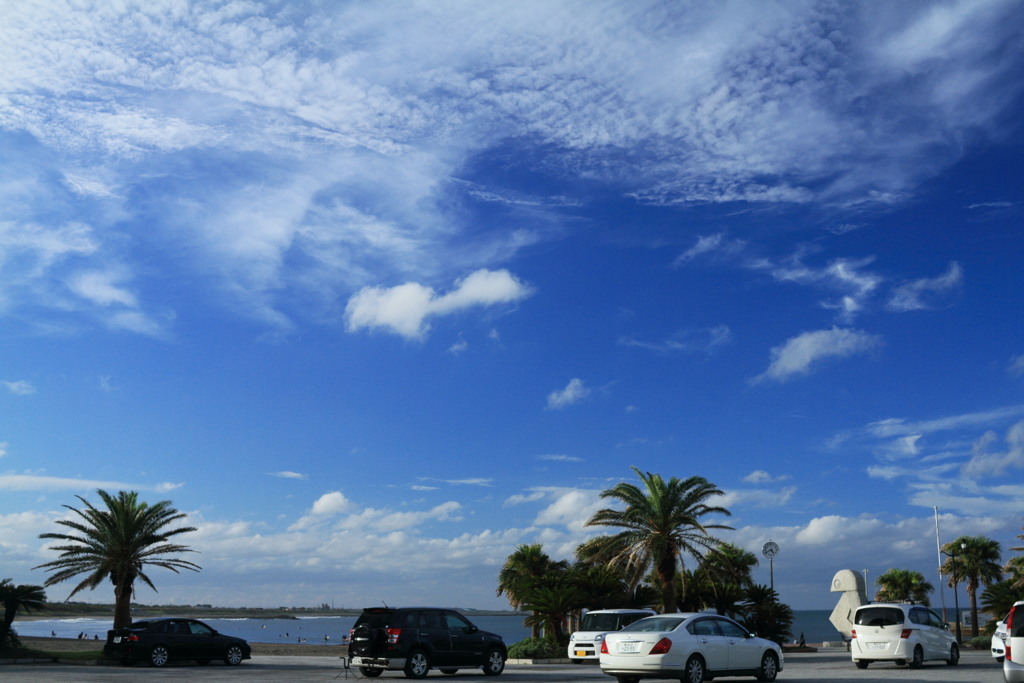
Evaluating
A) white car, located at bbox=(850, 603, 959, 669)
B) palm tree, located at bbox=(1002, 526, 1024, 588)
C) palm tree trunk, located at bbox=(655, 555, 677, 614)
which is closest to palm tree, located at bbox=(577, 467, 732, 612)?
palm tree trunk, located at bbox=(655, 555, 677, 614)

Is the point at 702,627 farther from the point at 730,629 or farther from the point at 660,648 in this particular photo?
the point at 660,648

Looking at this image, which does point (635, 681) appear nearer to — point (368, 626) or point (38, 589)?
point (368, 626)

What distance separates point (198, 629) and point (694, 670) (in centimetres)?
1741

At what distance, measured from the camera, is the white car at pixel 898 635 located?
76.0 feet

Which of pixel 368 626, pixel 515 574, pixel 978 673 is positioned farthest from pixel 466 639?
pixel 515 574

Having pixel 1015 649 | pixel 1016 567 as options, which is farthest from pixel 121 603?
pixel 1016 567

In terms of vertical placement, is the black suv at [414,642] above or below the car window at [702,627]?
below

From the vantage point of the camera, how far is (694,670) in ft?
54.6

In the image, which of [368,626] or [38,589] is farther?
[38,589]

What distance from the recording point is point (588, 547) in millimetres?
41219

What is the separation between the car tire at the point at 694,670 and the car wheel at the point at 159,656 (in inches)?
667

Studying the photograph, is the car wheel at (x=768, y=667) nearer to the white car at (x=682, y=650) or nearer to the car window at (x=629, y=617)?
the white car at (x=682, y=650)

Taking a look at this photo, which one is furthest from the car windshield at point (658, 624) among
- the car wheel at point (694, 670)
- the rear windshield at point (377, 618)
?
the rear windshield at point (377, 618)

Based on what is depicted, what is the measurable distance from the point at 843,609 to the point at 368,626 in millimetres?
38719
